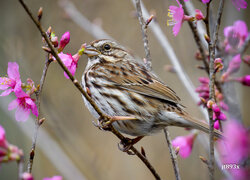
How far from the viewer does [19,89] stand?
2053 millimetres

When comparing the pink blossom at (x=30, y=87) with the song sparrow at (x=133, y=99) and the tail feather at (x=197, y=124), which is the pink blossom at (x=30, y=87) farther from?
the tail feather at (x=197, y=124)

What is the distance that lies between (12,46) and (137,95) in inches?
75.0

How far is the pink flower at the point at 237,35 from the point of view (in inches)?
106

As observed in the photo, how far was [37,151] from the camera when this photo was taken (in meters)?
5.59

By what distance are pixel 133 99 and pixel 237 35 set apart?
1.03m

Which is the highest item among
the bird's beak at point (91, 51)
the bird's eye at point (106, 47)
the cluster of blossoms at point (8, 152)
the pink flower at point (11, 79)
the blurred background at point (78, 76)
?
the pink flower at point (11, 79)

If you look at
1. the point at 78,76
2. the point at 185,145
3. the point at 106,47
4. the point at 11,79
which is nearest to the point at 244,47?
the point at 185,145

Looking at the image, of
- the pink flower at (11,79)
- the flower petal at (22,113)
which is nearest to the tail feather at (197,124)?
the flower petal at (22,113)

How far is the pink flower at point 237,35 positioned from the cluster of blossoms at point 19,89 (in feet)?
5.33

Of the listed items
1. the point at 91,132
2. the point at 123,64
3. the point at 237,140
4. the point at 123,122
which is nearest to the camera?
the point at 237,140

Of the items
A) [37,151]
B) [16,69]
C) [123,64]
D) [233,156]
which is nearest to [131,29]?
[37,151]

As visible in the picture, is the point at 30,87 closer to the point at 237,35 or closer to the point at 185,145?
the point at 185,145

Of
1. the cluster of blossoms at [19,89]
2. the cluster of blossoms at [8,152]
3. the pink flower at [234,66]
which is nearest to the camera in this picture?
the cluster of blossoms at [8,152]

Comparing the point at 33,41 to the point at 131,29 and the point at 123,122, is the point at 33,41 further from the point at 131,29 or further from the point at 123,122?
the point at 123,122
